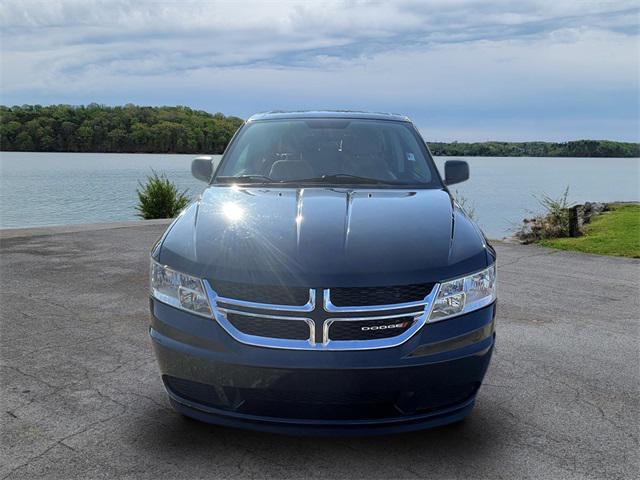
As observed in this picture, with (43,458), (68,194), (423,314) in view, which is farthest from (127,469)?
(68,194)

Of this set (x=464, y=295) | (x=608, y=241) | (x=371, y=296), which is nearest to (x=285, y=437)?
(x=371, y=296)

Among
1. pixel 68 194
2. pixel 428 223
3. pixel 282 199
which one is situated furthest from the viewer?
pixel 68 194

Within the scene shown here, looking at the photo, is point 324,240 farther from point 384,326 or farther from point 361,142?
point 361,142

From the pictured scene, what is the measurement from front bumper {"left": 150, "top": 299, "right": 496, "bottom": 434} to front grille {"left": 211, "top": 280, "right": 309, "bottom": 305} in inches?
6.9

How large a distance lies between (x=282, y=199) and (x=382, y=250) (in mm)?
967

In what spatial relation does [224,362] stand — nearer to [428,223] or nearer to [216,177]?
[428,223]

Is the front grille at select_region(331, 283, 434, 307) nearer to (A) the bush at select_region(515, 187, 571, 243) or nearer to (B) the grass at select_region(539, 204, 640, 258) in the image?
(B) the grass at select_region(539, 204, 640, 258)

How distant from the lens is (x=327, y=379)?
8.94 feet

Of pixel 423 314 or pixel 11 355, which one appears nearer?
pixel 423 314

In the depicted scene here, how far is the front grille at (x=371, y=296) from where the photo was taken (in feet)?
9.22

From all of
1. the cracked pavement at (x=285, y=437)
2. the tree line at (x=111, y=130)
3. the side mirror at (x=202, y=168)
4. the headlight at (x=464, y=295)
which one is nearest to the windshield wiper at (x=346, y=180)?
the side mirror at (x=202, y=168)

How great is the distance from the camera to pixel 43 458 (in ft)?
10.1

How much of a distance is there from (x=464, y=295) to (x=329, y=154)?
2.07 metres

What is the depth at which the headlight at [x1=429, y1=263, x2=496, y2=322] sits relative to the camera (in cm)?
293
